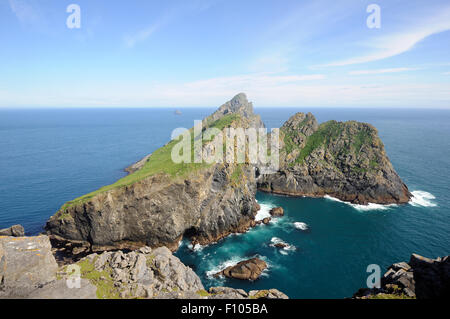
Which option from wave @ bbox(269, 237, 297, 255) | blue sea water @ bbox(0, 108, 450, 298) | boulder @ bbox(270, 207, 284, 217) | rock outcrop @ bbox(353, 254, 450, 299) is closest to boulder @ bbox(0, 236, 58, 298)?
blue sea water @ bbox(0, 108, 450, 298)

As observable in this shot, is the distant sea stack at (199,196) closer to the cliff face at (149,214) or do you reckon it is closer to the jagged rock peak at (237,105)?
the cliff face at (149,214)

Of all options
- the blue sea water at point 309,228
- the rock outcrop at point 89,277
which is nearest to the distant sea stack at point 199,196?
the blue sea water at point 309,228

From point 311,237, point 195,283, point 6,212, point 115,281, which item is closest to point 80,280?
point 115,281

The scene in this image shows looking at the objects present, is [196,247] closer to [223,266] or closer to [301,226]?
[223,266]
